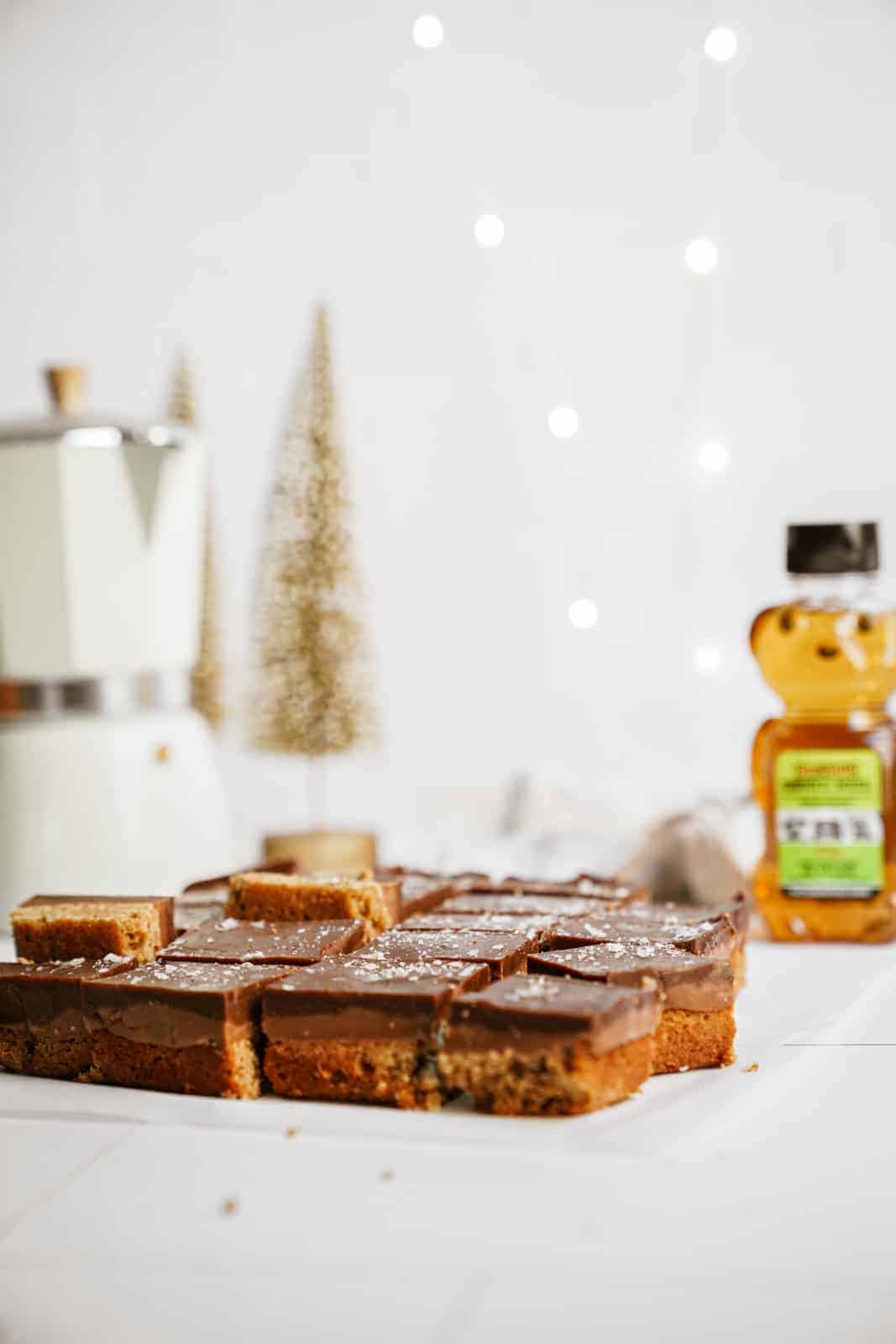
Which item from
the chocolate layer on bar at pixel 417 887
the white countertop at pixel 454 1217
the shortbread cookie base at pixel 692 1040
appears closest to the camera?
the white countertop at pixel 454 1217

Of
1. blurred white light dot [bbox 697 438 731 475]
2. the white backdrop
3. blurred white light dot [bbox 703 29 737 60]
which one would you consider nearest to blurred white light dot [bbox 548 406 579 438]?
the white backdrop

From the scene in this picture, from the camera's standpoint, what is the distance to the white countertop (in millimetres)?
610

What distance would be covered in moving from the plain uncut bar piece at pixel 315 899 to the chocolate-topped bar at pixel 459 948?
61 mm

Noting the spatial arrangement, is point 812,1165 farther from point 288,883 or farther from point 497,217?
point 497,217

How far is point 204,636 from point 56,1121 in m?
0.96

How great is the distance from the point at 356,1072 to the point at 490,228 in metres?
1.15

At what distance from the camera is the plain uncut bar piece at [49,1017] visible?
889mm

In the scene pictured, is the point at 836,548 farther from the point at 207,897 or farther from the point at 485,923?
the point at 207,897

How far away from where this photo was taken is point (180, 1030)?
33.4 inches

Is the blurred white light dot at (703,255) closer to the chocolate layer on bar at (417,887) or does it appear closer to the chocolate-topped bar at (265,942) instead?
the chocolate layer on bar at (417,887)

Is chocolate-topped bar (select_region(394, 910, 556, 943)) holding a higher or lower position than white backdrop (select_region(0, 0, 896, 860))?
lower

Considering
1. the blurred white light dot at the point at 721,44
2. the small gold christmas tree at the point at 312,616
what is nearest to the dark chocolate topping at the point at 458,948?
the small gold christmas tree at the point at 312,616

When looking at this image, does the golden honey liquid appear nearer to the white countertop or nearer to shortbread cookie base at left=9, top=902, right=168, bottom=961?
the white countertop

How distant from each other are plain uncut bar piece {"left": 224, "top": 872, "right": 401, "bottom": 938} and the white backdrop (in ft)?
2.21
